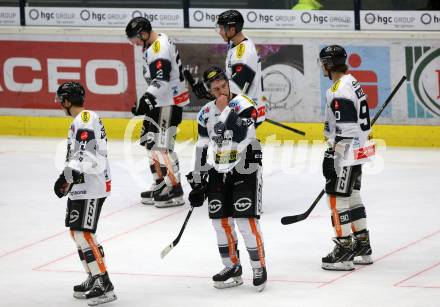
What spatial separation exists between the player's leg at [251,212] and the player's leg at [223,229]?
0.37ft

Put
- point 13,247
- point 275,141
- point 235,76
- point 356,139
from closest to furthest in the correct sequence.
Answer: point 356,139, point 13,247, point 235,76, point 275,141

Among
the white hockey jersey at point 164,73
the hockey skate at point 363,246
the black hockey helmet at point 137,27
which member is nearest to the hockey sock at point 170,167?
the white hockey jersey at point 164,73

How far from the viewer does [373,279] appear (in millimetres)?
10703

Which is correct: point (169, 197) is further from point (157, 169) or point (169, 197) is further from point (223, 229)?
point (223, 229)

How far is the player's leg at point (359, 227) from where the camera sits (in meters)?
11.2

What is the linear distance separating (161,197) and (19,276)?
2.99 meters

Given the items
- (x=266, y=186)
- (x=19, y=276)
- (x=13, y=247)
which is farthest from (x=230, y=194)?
(x=266, y=186)

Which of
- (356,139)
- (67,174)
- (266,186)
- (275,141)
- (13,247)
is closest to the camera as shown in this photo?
(67,174)

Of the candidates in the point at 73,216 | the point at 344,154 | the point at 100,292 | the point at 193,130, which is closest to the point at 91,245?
the point at 73,216

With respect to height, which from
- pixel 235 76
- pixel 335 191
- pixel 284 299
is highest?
pixel 235 76

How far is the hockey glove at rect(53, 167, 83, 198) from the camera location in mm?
10047

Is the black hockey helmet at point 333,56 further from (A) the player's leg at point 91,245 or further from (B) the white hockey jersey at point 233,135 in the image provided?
(A) the player's leg at point 91,245

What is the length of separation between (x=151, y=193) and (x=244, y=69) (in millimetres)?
1948

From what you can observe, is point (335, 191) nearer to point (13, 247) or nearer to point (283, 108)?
point (13, 247)
